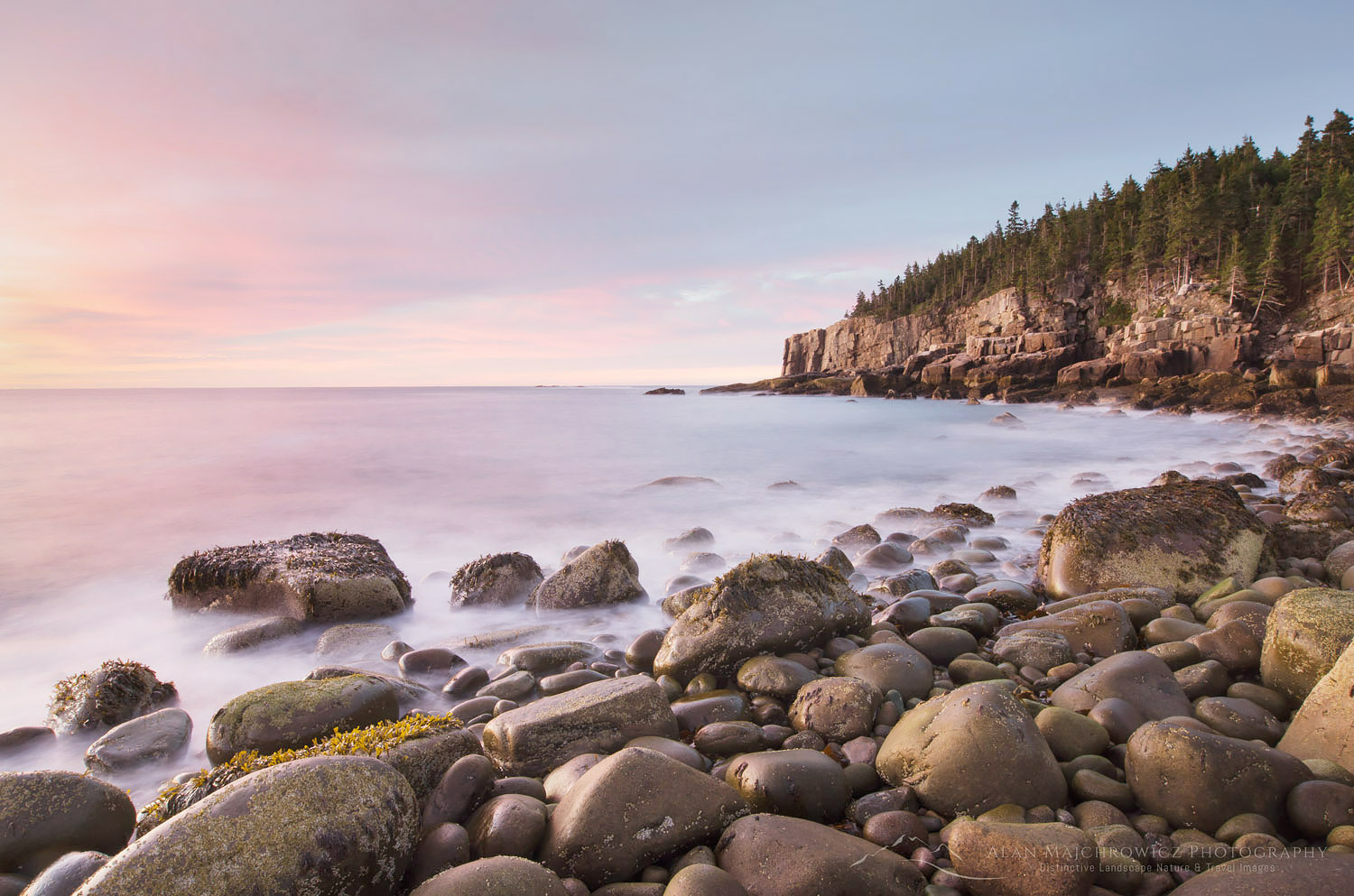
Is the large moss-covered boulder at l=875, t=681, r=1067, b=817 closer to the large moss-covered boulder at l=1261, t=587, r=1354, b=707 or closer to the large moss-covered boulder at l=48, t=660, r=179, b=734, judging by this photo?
the large moss-covered boulder at l=1261, t=587, r=1354, b=707

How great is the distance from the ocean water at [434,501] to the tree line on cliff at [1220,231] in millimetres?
27516

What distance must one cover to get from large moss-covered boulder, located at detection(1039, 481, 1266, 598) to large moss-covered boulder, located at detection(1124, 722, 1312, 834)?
10.7ft

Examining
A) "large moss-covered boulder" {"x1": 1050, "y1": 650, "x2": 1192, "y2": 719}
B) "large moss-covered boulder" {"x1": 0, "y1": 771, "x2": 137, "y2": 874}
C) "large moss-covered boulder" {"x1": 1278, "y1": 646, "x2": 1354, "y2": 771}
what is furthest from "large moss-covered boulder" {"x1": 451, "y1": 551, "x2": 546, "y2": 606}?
"large moss-covered boulder" {"x1": 1278, "y1": 646, "x2": 1354, "y2": 771}

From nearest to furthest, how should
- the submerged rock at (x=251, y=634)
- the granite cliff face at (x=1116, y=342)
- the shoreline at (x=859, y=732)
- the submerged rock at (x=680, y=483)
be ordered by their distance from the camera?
the shoreline at (x=859, y=732), the submerged rock at (x=251, y=634), the submerged rock at (x=680, y=483), the granite cliff face at (x=1116, y=342)

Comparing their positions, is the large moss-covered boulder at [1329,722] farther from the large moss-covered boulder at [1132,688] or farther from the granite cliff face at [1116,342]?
the granite cliff face at [1116,342]

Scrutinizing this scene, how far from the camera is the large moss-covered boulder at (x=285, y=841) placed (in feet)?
6.25

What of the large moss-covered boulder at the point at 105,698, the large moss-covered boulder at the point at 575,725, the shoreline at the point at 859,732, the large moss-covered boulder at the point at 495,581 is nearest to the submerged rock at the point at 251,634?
the large moss-covered boulder at the point at 105,698

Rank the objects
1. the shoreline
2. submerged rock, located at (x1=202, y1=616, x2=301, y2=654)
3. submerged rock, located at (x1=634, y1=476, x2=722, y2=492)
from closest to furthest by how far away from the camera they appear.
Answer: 1. the shoreline
2. submerged rock, located at (x1=202, y1=616, x2=301, y2=654)
3. submerged rock, located at (x1=634, y1=476, x2=722, y2=492)

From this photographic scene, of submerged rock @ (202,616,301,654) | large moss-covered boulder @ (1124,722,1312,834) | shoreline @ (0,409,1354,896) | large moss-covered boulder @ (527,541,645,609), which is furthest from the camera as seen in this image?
large moss-covered boulder @ (527,541,645,609)

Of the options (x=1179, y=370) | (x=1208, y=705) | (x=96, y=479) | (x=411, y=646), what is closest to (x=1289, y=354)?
(x=1179, y=370)

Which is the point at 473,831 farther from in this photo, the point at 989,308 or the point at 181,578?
the point at 989,308

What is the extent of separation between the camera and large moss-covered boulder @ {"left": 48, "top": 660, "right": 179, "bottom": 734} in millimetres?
4227

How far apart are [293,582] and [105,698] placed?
6.05ft

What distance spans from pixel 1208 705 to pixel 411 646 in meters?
5.65
